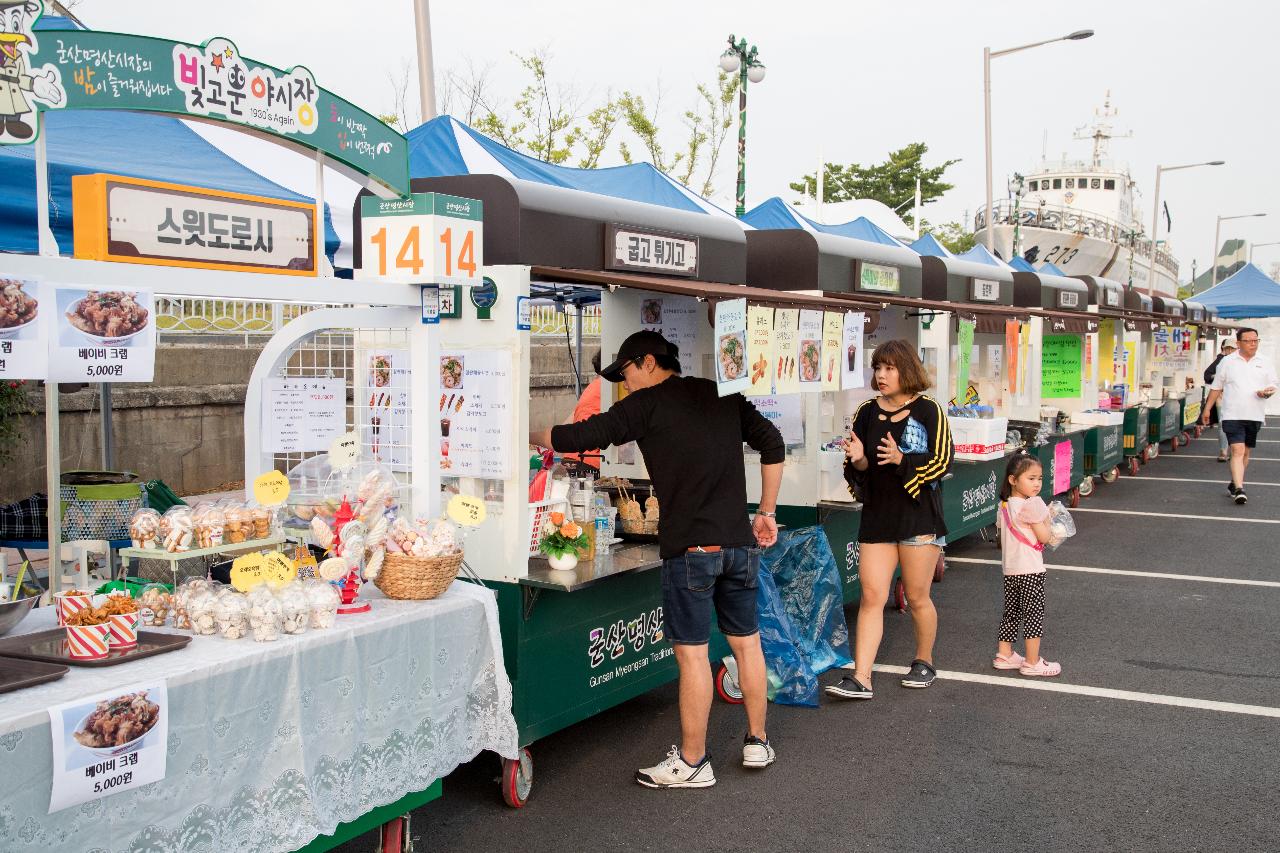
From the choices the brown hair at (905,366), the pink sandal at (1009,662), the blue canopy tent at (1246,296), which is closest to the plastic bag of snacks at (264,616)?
the brown hair at (905,366)

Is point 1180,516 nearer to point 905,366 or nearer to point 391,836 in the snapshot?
point 905,366

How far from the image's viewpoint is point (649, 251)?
19.0 feet

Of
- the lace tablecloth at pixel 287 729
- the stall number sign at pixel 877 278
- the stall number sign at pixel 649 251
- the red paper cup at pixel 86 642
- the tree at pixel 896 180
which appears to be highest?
the tree at pixel 896 180

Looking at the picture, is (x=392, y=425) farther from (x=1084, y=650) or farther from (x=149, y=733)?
(x=1084, y=650)

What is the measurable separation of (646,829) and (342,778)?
4.43 feet

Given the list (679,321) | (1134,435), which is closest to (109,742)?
(679,321)

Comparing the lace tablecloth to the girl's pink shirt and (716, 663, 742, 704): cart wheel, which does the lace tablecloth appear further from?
the girl's pink shirt

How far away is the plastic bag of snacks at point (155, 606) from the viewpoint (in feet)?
12.1

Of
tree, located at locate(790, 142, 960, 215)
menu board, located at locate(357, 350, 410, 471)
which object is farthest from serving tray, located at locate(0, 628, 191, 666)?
tree, located at locate(790, 142, 960, 215)

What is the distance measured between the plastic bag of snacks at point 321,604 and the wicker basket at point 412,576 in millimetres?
373

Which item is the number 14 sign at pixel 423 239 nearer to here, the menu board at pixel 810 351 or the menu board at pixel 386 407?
the menu board at pixel 386 407

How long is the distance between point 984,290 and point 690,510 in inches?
296

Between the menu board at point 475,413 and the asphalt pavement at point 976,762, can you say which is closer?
the asphalt pavement at point 976,762

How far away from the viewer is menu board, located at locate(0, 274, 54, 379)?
122 inches
